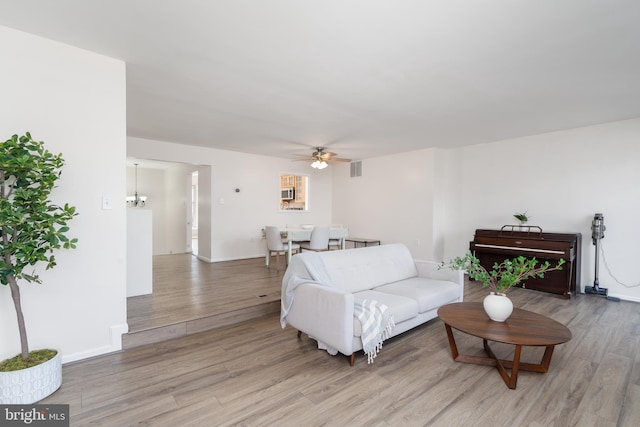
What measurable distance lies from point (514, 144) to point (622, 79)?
2.46 m

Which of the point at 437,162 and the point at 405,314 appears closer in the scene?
the point at 405,314

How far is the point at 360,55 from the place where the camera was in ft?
8.17

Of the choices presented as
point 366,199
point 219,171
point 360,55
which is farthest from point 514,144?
point 219,171

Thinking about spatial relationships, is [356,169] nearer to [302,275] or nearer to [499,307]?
[302,275]

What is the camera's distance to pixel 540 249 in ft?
14.7

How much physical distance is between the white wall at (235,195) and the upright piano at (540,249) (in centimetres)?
436

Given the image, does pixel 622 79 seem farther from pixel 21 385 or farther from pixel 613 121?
pixel 21 385

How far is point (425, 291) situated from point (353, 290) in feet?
2.47

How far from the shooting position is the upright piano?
4.29 meters

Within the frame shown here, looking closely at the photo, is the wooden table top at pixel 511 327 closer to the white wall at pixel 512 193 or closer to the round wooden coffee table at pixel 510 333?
the round wooden coffee table at pixel 510 333

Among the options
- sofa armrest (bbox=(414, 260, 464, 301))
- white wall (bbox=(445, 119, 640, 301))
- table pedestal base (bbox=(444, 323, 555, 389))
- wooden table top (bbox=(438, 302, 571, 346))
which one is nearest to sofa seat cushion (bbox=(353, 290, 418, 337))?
wooden table top (bbox=(438, 302, 571, 346))

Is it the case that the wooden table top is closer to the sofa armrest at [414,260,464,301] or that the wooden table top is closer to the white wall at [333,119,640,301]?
the sofa armrest at [414,260,464,301]

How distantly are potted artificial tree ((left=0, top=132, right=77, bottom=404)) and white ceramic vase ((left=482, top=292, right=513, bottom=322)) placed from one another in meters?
3.16

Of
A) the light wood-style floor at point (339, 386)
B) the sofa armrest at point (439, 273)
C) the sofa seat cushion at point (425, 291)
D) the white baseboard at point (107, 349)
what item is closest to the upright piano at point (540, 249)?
the light wood-style floor at point (339, 386)
